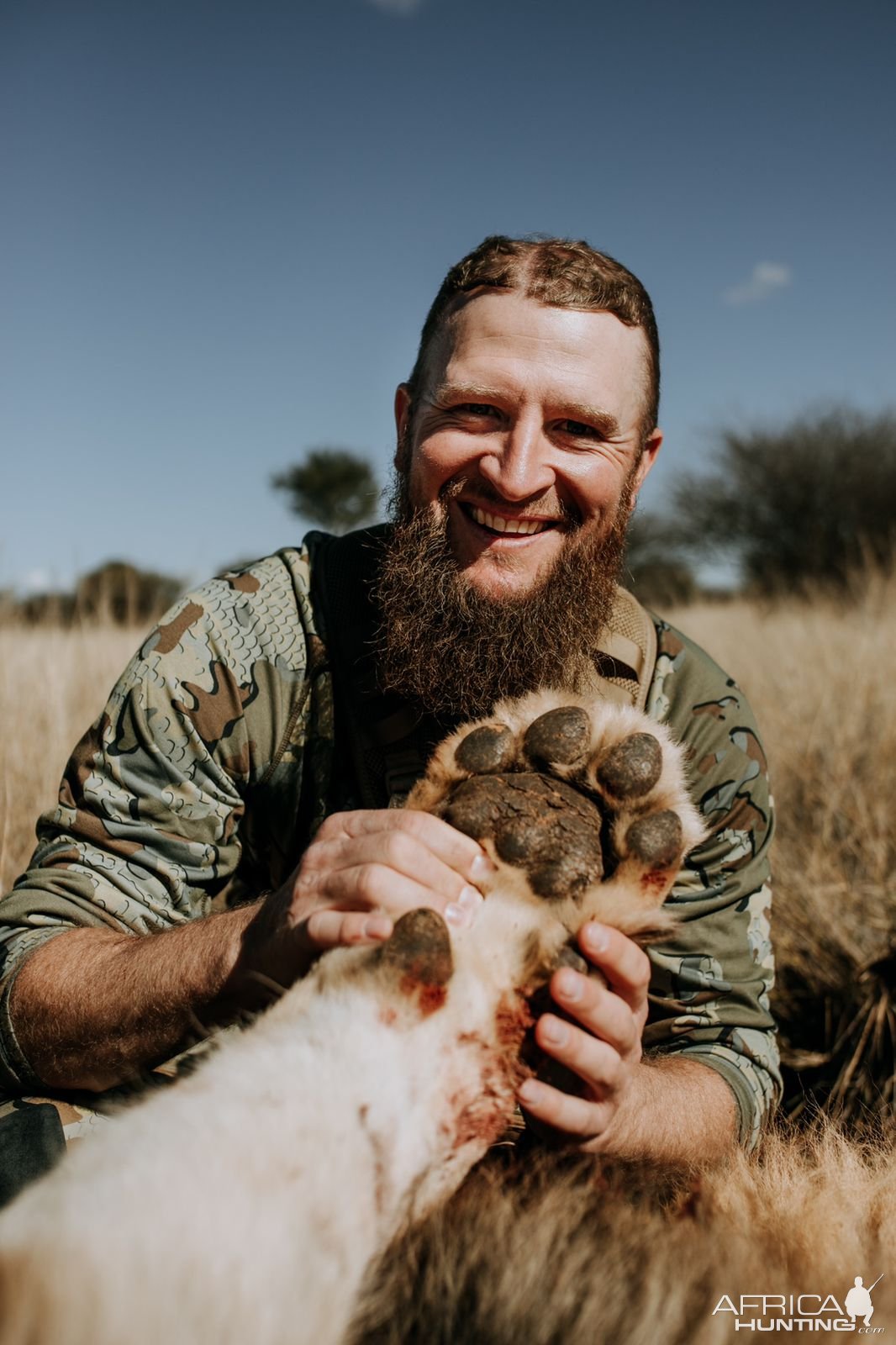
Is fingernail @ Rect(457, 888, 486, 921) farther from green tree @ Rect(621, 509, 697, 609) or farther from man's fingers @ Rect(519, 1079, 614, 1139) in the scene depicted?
green tree @ Rect(621, 509, 697, 609)

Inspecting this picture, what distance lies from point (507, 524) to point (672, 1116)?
1436 mm

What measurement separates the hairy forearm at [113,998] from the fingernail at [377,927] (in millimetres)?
514

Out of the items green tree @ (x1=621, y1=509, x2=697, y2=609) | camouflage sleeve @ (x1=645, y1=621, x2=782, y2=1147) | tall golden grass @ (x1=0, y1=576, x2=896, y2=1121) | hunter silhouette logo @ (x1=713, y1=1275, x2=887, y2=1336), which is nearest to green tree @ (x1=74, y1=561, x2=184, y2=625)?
tall golden grass @ (x1=0, y1=576, x2=896, y2=1121)

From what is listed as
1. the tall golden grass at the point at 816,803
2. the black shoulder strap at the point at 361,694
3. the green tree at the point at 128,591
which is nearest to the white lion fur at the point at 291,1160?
the black shoulder strap at the point at 361,694

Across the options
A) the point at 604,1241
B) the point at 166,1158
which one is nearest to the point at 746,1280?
the point at 604,1241

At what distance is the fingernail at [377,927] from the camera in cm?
124

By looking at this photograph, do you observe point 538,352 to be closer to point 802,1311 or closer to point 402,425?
point 402,425

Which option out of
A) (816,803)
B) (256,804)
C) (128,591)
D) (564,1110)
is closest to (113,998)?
(256,804)

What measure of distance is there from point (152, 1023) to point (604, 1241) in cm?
97

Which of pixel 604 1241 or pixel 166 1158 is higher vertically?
pixel 166 1158

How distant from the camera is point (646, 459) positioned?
2.98 meters

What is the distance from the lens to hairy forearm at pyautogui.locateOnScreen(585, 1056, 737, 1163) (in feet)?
5.39

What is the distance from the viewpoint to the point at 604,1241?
117 cm

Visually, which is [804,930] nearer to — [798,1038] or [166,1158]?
[798,1038]
